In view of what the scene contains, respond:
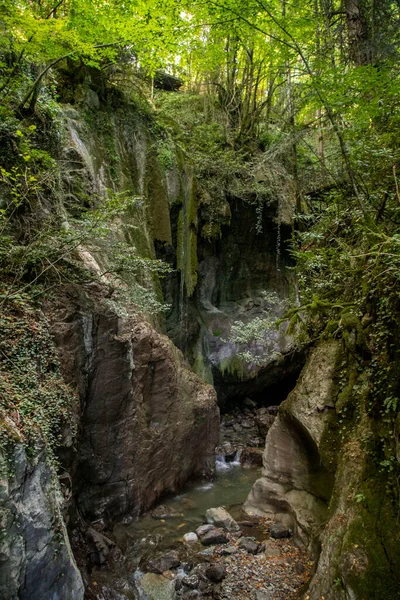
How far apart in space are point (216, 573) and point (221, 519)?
1.57m

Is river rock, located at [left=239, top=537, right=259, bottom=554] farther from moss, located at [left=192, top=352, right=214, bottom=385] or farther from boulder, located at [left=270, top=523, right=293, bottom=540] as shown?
moss, located at [left=192, top=352, right=214, bottom=385]

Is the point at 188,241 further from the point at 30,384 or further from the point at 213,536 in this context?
the point at 30,384

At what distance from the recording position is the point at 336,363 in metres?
5.80

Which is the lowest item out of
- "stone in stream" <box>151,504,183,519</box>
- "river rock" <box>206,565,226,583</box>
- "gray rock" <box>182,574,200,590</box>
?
"stone in stream" <box>151,504,183,519</box>

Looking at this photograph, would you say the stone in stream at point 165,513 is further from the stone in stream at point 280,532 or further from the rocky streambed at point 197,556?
the stone in stream at point 280,532

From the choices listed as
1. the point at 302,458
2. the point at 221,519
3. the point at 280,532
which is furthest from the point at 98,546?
the point at 302,458

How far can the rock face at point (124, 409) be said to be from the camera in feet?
19.9

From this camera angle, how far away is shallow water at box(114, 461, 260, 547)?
21.7 feet

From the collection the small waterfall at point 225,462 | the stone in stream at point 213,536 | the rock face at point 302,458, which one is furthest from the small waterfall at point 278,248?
the stone in stream at point 213,536

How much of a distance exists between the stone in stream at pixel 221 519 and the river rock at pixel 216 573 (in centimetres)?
129

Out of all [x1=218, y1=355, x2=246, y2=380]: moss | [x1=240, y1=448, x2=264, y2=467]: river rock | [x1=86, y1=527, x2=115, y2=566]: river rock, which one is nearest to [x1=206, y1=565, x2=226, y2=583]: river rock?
[x1=86, y1=527, x2=115, y2=566]: river rock

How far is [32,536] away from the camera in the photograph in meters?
3.51

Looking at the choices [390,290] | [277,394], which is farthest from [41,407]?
[277,394]

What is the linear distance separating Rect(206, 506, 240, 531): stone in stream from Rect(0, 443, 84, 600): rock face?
3333mm
